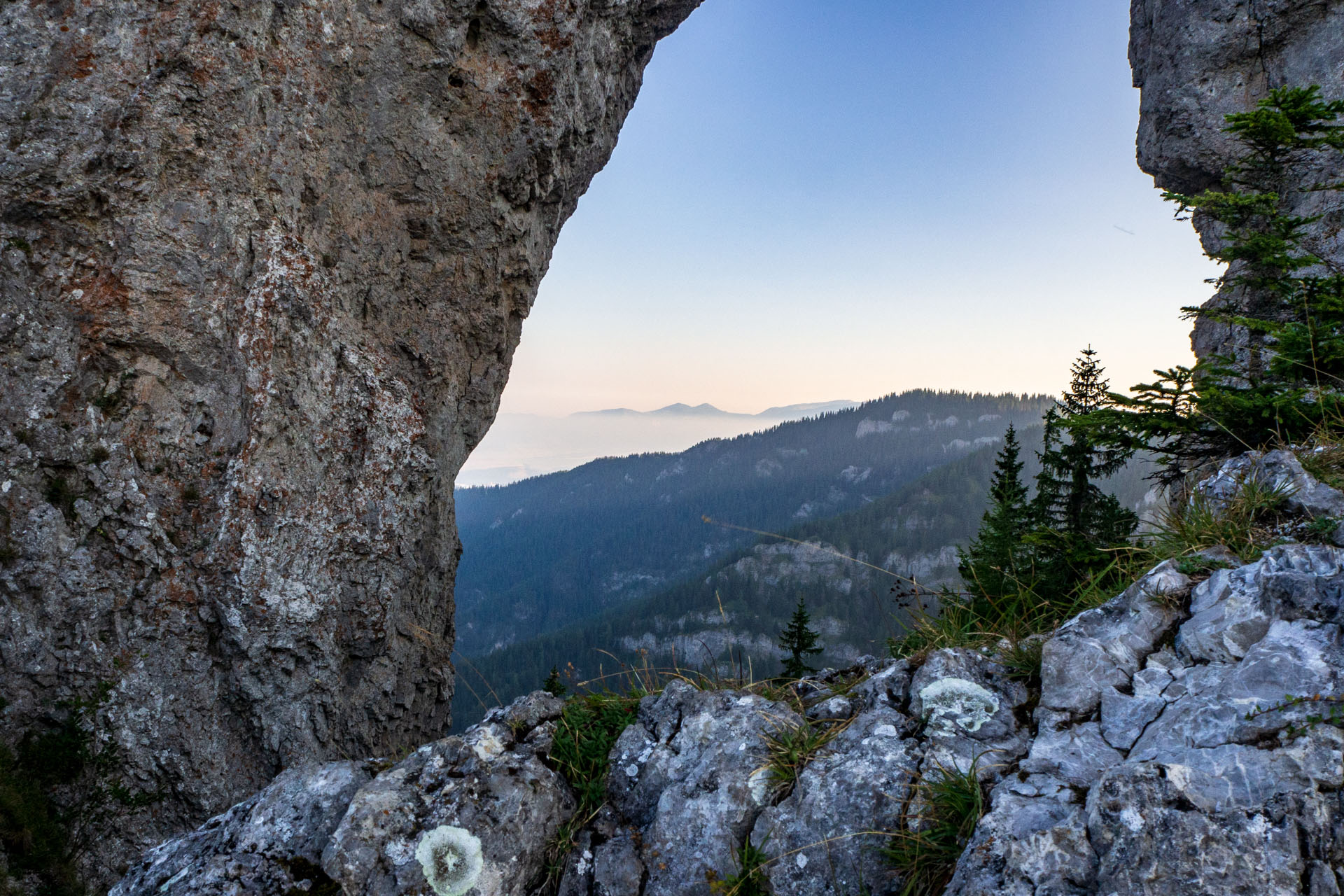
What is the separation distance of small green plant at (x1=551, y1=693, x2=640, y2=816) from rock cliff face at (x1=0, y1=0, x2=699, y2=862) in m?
7.11

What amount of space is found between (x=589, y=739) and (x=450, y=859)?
3.13 ft

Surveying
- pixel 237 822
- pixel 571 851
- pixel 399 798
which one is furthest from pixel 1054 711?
pixel 237 822

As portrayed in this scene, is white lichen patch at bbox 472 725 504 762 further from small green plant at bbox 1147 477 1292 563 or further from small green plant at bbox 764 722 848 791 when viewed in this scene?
small green plant at bbox 1147 477 1292 563

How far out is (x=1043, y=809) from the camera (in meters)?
2.48

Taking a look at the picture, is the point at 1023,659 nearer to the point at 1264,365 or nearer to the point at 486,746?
the point at 486,746

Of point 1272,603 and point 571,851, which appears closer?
point 1272,603

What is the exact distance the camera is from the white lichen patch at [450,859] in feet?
10.6

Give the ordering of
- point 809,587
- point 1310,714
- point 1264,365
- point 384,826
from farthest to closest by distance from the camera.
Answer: point 809,587, point 1264,365, point 384,826, point 1310,714

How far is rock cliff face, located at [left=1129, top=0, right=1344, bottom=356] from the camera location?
14062 mm

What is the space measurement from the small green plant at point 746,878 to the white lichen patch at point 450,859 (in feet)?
4.00

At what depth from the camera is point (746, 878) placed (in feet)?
9.87

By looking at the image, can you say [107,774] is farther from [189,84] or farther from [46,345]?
[189,84]

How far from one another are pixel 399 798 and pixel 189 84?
9.47 m

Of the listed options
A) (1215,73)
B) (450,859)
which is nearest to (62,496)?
(450,859)
